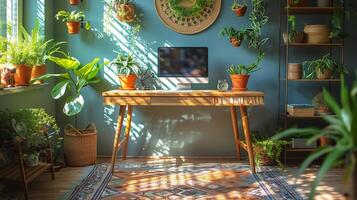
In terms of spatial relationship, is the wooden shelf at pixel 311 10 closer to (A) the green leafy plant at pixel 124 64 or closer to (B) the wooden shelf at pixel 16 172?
(A) the green leafy plant at pixel 124 64

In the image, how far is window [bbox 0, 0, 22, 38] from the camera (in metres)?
3.88

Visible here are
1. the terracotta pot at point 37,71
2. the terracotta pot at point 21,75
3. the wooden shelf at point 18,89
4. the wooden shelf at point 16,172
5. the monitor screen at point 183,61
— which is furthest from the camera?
the monitor screen at point 183,61

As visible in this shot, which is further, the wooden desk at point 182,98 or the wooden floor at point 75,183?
the wooden desk at point 182,98

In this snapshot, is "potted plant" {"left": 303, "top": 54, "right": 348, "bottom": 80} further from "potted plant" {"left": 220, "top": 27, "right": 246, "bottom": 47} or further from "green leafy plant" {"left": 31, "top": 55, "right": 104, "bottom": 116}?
"green leafy plant" {"left": 31, "top": 55, "right": 104, "bottom": 116}

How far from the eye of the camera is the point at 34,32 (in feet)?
13.0

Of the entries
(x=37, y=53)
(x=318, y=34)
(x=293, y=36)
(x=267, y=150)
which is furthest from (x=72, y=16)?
(x=318, y=34)

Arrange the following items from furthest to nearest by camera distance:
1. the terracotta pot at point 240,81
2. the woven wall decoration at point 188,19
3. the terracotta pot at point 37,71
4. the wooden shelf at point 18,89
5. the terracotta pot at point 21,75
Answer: the woven wall decoration at point 188,19 < the terracotta pot at point 240,81 < the terracotta pot at point 37,71 < the terracotta pot at point 21,75 < the wooden shelf at point 18,89

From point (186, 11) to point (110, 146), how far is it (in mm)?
1695

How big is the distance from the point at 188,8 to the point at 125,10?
669 millimetres

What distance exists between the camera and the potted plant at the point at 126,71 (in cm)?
432

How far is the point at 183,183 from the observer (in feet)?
12.0

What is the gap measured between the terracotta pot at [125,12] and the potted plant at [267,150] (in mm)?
1815

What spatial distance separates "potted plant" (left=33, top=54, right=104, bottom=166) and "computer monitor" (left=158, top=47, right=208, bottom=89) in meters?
0.67

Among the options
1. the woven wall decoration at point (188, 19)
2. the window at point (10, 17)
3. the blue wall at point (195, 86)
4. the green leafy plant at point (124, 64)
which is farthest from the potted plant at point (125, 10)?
the window at point (10, 17)
